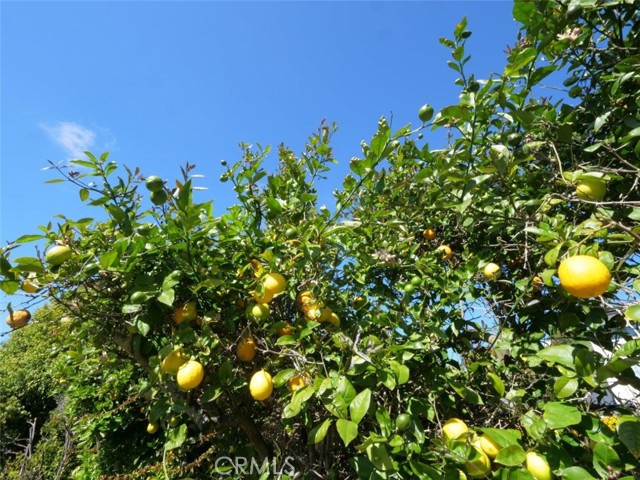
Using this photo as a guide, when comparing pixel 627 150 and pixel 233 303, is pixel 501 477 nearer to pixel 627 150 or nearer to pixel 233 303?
pixel 233 303

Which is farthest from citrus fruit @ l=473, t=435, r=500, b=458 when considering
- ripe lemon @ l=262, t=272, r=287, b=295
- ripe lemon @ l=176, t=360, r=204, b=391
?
ripe lemon @ l=176, t=360, r=204, b=391

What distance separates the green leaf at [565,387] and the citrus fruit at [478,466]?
10.7 inches

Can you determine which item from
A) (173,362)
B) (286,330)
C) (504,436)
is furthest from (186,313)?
(504,436)

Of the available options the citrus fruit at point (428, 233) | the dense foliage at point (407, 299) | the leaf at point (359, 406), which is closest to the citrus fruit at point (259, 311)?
the dense foliage at point (407, 299)

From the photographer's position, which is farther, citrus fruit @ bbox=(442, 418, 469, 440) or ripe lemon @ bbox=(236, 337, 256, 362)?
ripe lemon @ bbox=(236, 337, 256, 362)

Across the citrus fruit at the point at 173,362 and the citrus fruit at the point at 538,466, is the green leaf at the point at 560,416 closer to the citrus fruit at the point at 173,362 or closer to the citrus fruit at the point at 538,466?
the citrus fruit at the point at 538,466

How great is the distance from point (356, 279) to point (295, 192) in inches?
20.8

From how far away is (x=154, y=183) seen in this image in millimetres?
1194

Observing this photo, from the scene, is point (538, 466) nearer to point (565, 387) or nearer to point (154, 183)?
point (565, 387)

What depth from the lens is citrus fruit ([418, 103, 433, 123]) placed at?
1.30 meters

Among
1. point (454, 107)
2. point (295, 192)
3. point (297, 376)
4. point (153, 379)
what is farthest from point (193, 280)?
point (454, 107)

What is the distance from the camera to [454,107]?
1.18 metres

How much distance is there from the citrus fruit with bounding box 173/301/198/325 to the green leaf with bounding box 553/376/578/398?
1.18 metres

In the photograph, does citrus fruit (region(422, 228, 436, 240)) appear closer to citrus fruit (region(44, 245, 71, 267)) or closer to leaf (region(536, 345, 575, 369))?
leaf (region(536, 345, 575, 369))
